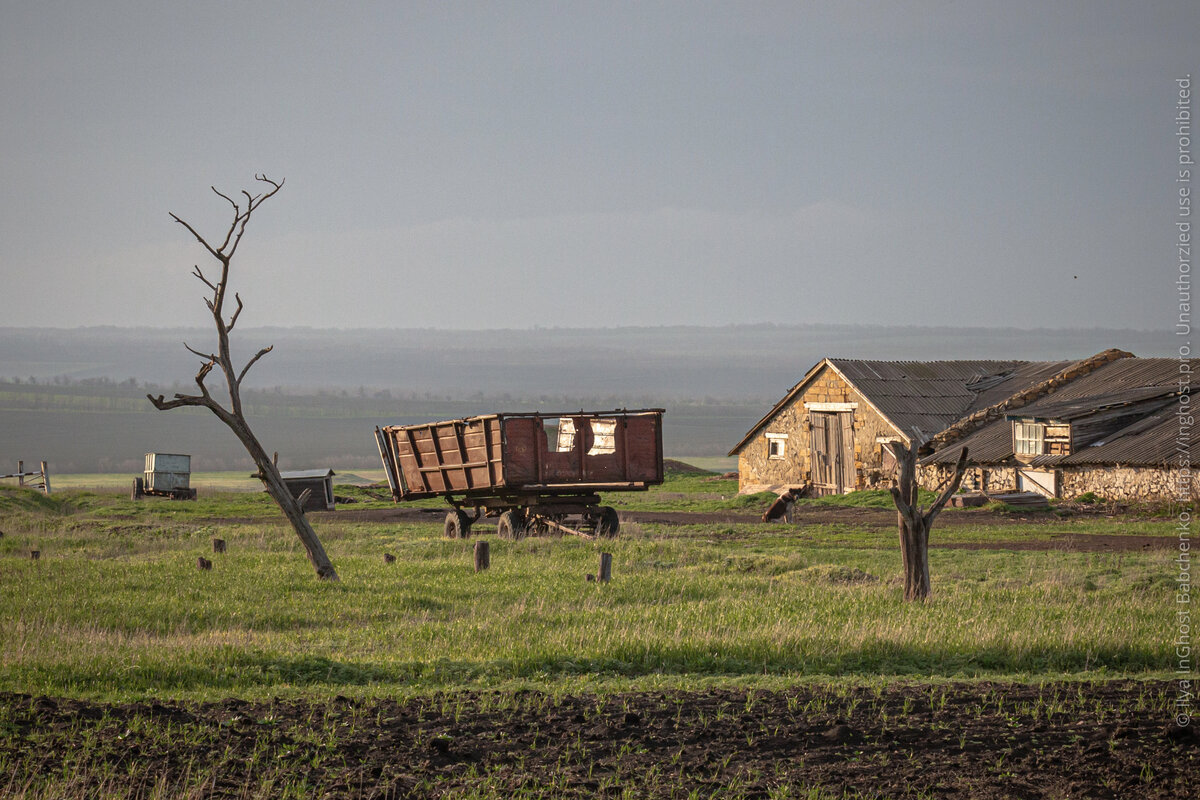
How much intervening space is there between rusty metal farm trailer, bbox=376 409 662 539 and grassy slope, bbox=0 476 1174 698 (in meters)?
2.12

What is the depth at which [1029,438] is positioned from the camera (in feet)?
111

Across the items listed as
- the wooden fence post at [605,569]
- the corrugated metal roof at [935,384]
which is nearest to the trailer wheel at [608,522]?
the wooden fence post at [605,569]

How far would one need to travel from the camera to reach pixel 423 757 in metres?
7.05

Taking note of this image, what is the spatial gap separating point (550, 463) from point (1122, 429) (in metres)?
19.4

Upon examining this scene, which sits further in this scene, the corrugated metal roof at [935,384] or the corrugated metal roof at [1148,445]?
the corrugated metal roof at [935,384]

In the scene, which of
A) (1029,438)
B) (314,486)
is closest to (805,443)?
(1029,438)

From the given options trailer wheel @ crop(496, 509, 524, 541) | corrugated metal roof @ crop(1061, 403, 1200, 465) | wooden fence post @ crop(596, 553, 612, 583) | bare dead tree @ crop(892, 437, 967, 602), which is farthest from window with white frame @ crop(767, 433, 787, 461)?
bare dead tree @ crop(892, 437, 967, 602)

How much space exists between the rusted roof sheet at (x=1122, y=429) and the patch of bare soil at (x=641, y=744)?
2284 centimetres

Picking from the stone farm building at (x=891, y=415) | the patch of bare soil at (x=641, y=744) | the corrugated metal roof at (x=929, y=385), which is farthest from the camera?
the corrugated metal roof at (x=929, y=385)

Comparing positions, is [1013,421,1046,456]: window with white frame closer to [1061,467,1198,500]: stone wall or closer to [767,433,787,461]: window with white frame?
[1061,467,1198,500]: stone wall

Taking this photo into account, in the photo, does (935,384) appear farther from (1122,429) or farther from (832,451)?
(1122,429)

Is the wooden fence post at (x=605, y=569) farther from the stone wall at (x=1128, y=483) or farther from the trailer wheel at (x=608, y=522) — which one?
the stone wall at (x=1128, y=483)

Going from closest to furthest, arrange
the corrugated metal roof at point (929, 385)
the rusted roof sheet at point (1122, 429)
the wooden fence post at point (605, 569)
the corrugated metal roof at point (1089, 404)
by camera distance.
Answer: the wooden fence post at point (605, 569), the rusted roof sheet at point (1122, 429), the corrugated metal roof at point (1089, 404), the corrugated metal roof at point (929, 385)

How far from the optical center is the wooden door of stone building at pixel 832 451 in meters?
38.3
